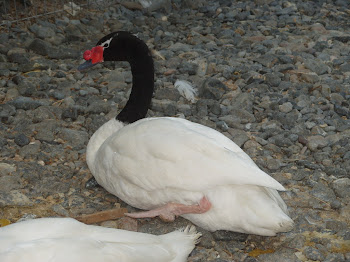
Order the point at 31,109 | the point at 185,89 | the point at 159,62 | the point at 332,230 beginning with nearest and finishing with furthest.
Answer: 1. the point at 332,230
2. the point at 31,109
3. the point at 185,89
4. the point at 159,62

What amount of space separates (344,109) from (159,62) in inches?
83.6

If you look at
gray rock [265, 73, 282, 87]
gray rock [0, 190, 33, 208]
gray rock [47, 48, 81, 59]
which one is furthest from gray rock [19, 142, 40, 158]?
gray rock [265, 73, 282, 87]

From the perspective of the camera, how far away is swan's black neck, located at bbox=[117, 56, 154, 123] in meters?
4.96

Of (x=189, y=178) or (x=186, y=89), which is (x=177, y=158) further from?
(x=186, y=89)

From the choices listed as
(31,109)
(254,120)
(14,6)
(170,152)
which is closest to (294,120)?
(254,120)

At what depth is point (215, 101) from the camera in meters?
5.99

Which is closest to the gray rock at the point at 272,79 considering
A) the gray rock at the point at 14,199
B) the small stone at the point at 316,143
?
the small stone at the point at 316,143

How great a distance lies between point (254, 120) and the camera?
18.9 feet

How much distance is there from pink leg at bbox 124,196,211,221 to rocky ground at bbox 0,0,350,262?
4.2 inches

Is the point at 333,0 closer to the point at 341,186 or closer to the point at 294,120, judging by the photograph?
the point at 294,120

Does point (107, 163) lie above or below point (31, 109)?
above

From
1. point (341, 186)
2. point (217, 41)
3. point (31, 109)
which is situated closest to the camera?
point (341, 186)

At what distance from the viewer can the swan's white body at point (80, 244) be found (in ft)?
9.92

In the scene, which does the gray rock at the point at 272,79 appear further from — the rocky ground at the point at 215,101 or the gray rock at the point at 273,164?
the gray rock at the point at 273,164
